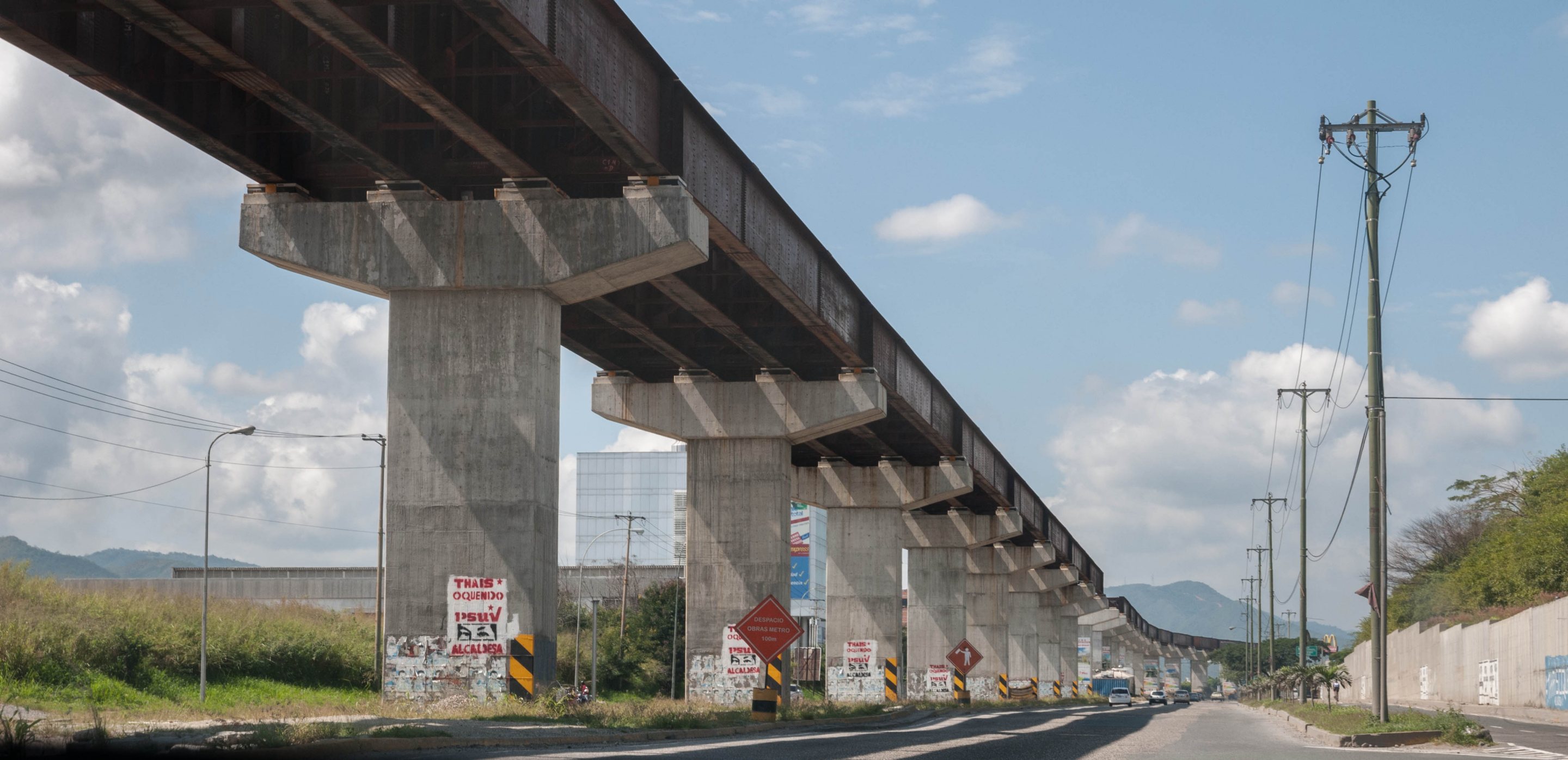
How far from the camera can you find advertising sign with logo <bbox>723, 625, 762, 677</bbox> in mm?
39031

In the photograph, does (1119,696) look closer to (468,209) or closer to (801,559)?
(801,559)

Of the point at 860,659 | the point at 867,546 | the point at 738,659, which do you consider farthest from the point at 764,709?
the point at 867,546

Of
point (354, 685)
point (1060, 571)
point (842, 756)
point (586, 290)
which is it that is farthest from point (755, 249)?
point (1060, 571)

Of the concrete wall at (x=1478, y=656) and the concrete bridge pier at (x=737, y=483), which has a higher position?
the concrete bridge pier at (x=737, y=483)

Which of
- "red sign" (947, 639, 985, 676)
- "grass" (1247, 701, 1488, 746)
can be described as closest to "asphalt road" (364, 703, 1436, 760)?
"grass" (1247, 701, 1488, 746)

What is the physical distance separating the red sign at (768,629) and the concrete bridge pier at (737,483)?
10.2m

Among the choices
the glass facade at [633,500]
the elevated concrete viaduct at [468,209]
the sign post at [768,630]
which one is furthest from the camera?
the glass facade at [633,500]

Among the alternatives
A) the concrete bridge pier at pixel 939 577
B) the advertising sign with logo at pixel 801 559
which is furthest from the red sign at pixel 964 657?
the advertising sign with logo at pixel 801 559

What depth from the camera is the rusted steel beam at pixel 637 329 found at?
105 ft

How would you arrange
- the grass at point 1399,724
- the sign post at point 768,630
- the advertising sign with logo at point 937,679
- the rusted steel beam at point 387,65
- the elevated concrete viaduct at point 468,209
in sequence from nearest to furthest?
the rusted steel beam at point 387,65 < the elevated concrete viaduct at point 468,209 < the grass at point 1399,724 < the sign post at point 768,630 < the advertising sign with logo at point 937,679

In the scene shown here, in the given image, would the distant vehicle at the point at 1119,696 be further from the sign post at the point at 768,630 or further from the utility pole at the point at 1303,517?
the sign post at the point at 768,630

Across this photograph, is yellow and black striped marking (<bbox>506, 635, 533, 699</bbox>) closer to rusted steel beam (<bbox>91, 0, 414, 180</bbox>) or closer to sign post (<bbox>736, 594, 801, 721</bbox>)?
sign post (<bbox>736, 594, 801, 721</bbox>)

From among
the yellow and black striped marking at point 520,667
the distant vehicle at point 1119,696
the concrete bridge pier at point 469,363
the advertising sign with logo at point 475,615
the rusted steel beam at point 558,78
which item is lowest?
the distant vehicle at point 1119,696

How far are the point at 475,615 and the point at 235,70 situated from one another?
354 inches
